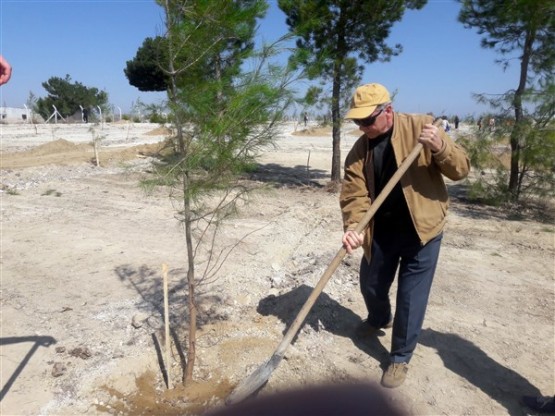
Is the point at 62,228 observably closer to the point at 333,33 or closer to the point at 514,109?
the point at 333,33

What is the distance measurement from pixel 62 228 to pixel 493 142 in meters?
7.46

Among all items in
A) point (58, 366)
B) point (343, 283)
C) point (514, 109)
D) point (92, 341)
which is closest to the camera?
point (58, 366)

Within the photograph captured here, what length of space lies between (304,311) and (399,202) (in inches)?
34.1

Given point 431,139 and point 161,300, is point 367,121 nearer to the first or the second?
point 431,139

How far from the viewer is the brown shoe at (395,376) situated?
2.86 meters

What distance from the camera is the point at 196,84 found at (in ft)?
9.07

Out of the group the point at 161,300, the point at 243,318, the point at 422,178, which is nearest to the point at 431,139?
the point at 422,178

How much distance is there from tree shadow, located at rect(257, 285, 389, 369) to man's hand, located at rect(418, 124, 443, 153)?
5.23 ft

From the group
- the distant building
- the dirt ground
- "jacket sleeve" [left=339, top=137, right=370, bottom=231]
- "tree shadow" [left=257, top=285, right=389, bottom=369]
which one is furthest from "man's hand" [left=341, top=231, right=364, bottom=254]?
the distant building

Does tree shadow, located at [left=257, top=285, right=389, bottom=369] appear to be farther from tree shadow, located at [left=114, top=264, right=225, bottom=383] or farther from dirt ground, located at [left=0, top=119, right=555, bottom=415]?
tree shadow, located at [left=114, top=264, right=225, bottom=383]

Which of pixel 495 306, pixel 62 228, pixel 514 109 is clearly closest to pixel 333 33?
pixel 514 109

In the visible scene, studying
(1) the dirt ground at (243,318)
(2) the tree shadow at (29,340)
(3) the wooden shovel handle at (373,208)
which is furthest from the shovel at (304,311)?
(2) the tree shadow at (29,340)

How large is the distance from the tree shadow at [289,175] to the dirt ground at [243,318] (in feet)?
Answer: 14.5

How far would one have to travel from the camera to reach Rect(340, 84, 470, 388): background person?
2439mm
